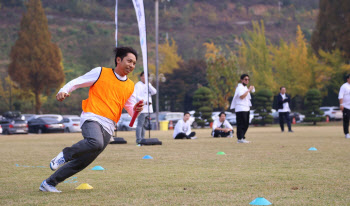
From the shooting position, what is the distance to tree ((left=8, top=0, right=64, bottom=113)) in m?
47.8

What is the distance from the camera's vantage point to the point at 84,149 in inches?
206

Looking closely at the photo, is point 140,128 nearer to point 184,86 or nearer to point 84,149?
point 84,149

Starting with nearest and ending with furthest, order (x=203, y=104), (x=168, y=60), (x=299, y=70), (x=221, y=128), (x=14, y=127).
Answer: (x=221, y=128)
(x=14, y=127)
(x=203, y=104)
(x=299, y=70)
(x=168, y=60)

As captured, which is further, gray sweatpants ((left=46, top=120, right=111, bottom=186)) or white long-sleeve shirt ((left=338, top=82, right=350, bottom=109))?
white long-sleeve shirt ((left=338, top=82, right=350, bottom=109))

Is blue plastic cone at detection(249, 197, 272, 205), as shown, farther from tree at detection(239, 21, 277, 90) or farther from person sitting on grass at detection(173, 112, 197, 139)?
tree at detection(239, 21, 277, 90)

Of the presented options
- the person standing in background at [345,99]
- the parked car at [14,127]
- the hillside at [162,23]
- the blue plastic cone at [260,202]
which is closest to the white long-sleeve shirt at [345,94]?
the person standing in background at [345,99]

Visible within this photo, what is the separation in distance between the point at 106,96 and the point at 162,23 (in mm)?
110613

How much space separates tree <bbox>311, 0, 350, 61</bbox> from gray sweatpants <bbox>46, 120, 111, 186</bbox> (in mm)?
39509

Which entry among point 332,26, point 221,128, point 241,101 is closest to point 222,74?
point 332,26

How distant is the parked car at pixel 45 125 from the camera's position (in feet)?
106

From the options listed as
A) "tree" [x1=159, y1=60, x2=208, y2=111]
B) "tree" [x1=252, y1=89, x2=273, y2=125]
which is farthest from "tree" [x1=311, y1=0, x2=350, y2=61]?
"tree" [x1=159, y1=60, x2=208, y2=111]

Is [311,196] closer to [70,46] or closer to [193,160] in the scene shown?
[193,160]

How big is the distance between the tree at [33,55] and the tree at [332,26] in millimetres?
24729

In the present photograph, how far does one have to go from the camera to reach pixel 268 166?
772 cm
